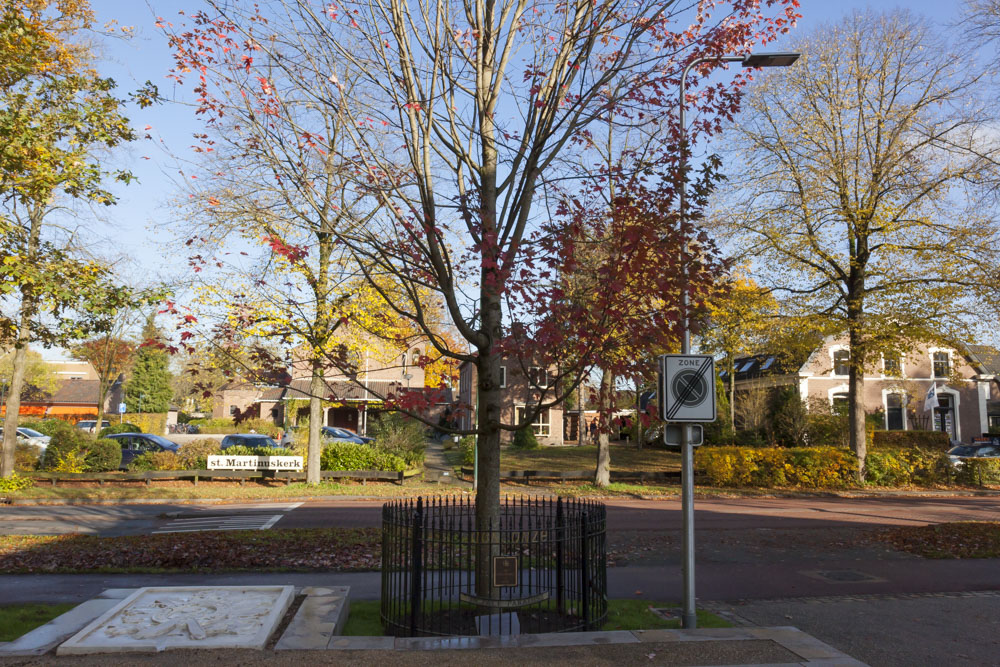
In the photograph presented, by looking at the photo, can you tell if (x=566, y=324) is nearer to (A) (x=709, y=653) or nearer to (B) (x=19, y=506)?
(A) (x=709, y=653)

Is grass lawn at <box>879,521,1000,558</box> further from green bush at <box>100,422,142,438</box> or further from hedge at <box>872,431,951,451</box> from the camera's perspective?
green bush at <box>100,422,142,438</box>

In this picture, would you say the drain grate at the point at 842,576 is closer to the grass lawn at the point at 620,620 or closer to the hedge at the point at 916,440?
the grass lawn at the point at 620,620

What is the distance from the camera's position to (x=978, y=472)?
2631 centimetres

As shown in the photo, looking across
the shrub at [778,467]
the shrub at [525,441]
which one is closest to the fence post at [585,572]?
the shrub at [778,467]

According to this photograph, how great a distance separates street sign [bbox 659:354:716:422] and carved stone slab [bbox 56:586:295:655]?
4.45m

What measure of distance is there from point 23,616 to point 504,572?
4.94 m

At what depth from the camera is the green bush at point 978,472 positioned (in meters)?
26.2

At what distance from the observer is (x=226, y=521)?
16.0 metres

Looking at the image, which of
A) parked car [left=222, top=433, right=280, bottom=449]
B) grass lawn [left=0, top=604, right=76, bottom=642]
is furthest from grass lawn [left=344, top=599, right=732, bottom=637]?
parked car [left=222, top=433, right=280, bottom=449]

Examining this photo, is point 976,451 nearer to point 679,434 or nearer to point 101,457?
point 679,434

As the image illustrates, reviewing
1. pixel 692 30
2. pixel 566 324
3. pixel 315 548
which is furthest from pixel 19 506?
pixel 692 30

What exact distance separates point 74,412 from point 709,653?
3113 inches

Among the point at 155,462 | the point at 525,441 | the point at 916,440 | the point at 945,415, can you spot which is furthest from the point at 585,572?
the point at 945,415

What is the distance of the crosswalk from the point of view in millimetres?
14844
